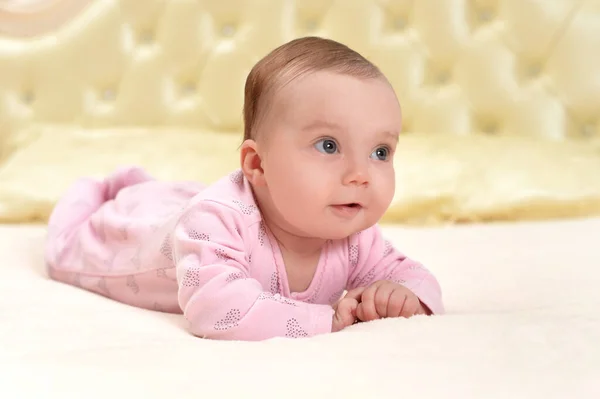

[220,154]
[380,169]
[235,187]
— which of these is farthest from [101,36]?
[380,169]

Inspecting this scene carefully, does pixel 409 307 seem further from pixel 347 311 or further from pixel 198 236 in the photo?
pixel 198 236

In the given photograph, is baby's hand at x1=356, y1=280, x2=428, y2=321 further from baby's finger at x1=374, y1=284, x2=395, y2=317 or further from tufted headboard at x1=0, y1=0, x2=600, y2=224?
tufted headboard at x1=0, y1=0, x2=600, y2=224

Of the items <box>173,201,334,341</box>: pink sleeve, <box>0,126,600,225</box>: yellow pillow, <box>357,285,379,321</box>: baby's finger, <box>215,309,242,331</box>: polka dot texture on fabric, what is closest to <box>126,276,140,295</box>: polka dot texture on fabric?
<box>173,201,334,341</box>: pink sleeve

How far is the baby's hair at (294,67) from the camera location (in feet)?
3.51

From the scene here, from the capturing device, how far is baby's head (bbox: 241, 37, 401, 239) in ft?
3.38

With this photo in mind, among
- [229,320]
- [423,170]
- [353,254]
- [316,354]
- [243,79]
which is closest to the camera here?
[316,354]

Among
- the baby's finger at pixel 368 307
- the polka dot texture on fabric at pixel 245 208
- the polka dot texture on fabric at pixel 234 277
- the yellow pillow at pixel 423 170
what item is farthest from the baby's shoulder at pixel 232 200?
the yellow pillow at pixel 423 170

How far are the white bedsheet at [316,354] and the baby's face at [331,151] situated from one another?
0.18 metres

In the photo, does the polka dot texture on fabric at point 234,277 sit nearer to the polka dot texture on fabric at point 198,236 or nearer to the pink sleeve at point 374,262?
the polka dot texture on fabric at point 198,236

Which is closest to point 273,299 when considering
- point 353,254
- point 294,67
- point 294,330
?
point 294,330

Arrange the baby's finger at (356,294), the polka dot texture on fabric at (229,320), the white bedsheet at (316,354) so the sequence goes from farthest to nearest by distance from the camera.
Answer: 1. the baby's finger at (356,294)
2. the polka dot texture on fabric at (229,320)
3. the white bedsheet at (316,354)

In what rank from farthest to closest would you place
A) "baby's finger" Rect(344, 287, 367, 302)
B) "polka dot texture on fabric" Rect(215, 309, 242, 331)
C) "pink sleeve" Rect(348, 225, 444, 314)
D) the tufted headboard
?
the tufted headboard
"pink sleeve" Rect(348, 225, 444, 314)
"baby's finger" Rect(344, 287, 367, 302)
"polka dot texture on fabric" Rect(215, 309, 242, 331)

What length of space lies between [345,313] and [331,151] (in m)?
0.25

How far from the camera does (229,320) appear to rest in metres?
0.98
